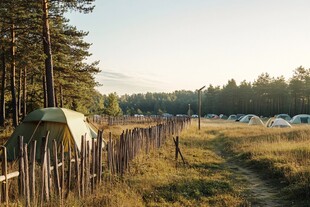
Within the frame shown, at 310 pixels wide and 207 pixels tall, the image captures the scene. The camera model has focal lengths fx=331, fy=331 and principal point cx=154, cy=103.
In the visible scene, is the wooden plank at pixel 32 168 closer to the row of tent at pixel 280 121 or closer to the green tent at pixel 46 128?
the green tent at pixel 46 128

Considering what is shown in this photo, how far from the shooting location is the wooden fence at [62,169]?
563 cm

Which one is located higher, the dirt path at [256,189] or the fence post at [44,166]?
the fence post at [44,166]

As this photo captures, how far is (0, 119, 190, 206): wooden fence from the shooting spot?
5.63 metres

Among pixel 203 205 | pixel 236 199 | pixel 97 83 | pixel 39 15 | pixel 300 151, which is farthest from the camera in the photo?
pixel 97 83

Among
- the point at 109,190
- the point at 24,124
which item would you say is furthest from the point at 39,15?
the point at 109,190

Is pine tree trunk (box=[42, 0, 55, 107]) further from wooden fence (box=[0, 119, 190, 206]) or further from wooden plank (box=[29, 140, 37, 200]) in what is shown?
wooden plank (box=[29, 140, 37, 200])

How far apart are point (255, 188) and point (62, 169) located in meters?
5.91

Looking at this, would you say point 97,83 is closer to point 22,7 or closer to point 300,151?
point 22,7

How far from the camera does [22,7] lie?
19.5 metres

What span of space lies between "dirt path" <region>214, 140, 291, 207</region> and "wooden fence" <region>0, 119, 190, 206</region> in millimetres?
3674

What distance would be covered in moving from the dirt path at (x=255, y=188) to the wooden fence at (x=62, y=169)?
3.67 meters

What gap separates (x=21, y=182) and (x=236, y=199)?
16.7 feet

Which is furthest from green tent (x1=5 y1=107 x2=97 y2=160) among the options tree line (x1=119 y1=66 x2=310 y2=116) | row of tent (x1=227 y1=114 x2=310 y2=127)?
tree line (x1=119 y1=66 x2=310 y2=116)

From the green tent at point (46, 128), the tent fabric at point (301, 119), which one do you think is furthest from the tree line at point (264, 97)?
the green tent at point (46, 128)
